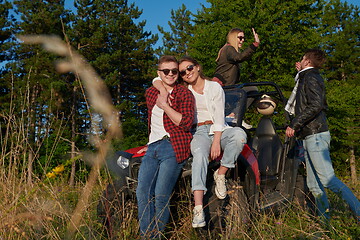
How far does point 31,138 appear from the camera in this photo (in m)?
3.68

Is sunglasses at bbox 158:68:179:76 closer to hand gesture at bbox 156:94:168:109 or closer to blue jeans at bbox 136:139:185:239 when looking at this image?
hand gesture at bbox 156:94:168:109

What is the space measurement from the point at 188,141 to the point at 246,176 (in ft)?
2.37

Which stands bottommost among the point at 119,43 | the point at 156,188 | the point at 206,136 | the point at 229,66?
the point at 156,188

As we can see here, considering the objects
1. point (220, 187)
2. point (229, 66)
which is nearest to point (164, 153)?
point (220, 187)

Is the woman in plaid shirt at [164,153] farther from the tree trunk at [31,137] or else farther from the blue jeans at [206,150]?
the tree trunk at [31,137]

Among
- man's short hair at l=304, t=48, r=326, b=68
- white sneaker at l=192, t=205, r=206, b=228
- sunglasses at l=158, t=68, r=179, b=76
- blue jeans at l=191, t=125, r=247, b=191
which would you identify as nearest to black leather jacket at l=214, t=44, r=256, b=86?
man's short hair at l=304, t=48, r=326, b=68

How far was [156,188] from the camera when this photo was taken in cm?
350

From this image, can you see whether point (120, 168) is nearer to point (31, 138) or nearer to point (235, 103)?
point (31, 138)

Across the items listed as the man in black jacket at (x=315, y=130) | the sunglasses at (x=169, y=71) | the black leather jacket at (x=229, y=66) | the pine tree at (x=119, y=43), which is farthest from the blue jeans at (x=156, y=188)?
the pine tree at (x=119, y=43)

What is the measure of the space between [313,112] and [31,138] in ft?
9.58

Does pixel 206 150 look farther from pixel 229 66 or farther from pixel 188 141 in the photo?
pixel 229 66

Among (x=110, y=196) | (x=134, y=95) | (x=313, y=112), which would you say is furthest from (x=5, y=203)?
(x=134, y=95)

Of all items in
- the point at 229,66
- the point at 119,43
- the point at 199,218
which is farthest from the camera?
the point at 119,43

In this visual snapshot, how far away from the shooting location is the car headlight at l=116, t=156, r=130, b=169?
378cm
